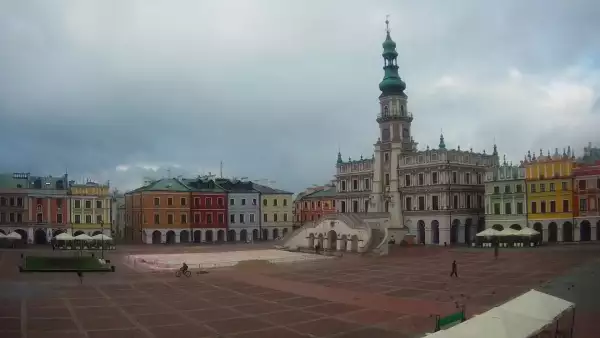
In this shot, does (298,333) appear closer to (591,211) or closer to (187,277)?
(187,277)

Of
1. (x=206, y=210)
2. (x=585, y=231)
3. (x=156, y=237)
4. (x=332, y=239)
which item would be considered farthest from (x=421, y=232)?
(x=156, y=237)

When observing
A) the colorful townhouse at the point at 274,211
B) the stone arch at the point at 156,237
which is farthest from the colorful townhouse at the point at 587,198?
the stone arch at the point at 156,237

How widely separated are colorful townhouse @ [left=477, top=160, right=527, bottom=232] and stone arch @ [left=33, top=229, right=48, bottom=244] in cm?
5897

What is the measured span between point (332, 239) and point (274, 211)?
27.2 meters

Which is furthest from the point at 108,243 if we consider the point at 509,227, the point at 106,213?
the point at 509,227

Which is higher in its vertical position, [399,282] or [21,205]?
[21,205]

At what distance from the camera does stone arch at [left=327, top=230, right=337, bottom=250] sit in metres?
59.4

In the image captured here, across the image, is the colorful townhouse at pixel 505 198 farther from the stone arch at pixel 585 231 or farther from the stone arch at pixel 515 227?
the stone arch at pixel 585 231

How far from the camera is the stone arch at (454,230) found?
216 feet

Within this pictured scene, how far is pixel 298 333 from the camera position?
16344 mm

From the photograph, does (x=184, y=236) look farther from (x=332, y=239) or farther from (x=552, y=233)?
(x=552, y=233)

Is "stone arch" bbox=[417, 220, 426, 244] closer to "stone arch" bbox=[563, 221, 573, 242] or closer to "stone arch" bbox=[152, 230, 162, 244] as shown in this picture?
"stone arch" bbox=[563, 221, 573, 242]

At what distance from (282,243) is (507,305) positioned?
52151mm

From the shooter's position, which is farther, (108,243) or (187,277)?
(108,243)
